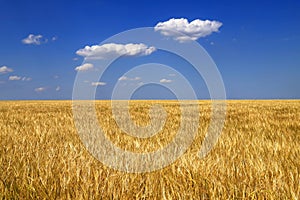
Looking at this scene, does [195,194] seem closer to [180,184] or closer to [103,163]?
[180,184]

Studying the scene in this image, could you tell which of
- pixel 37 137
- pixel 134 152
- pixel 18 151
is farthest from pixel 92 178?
pixel 37 137

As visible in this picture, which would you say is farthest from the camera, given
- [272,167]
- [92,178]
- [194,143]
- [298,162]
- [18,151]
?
[194,143]

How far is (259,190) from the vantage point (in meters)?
1.99

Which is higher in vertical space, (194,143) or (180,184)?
(194,143)

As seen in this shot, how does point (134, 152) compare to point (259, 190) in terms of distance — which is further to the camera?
point (134, 152)

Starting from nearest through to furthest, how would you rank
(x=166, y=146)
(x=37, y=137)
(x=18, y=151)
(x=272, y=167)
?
1. (x=272, y=167)
2. (x=18, y=151)
3. (x=166, y=146)
4. (x=37, y=137)

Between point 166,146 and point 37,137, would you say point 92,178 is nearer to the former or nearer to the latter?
point 166,146

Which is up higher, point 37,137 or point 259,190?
point 37,137

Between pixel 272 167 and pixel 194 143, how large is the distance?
1641mm

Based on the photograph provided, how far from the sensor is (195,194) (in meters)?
1.97

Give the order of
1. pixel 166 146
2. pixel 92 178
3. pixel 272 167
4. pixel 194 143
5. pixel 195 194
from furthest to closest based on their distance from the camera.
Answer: pixel 194 143
pixel 166 146
pixel 272 167
pixel 92 178
pixel 195 194

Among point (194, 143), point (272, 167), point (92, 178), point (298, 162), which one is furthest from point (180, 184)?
point (194, 143)

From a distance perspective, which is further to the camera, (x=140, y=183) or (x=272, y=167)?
(x=272, y=167)

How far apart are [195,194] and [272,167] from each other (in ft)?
3.15
